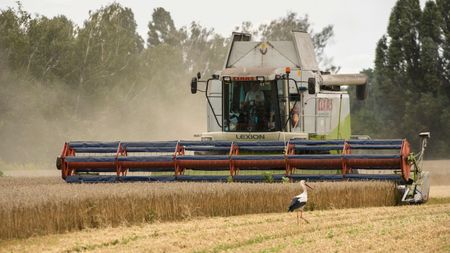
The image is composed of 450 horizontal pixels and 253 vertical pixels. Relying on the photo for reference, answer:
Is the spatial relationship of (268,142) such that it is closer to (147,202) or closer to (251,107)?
(251,107)

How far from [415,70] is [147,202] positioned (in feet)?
131

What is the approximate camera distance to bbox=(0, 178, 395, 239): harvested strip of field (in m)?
14.1

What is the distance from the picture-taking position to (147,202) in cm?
1605

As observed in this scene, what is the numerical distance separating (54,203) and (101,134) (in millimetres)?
41610

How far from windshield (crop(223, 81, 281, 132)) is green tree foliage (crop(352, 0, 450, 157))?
98.0 feet

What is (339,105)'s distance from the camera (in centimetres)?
2400

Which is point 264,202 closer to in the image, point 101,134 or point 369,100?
point 101,134

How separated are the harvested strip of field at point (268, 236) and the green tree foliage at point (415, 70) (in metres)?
36.1

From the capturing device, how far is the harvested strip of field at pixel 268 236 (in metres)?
12.8

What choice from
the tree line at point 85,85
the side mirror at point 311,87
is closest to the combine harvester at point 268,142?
the side mirror at point 311,87

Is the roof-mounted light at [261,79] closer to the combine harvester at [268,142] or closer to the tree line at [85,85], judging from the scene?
the combine harvester at [268,142]

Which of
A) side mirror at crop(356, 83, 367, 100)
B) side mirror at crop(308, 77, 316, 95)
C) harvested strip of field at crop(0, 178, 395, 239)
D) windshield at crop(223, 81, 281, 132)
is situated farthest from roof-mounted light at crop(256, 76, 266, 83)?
harvested strip of field at crop(0, 178, 395, 239)

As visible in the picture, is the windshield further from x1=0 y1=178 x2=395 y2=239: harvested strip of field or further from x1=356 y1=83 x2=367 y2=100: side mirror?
x1=0 y1=178 x2=395 y2=239: harvested strip of field

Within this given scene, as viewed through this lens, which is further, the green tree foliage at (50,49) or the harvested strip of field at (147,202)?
the green tree foliage at (50,49)
